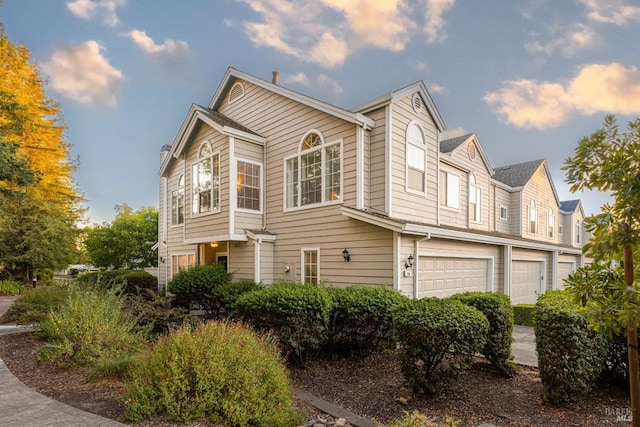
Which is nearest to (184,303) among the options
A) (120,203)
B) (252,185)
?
(252,185)

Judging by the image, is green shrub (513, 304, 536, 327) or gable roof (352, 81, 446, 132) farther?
A: green shrub (513, 304, 536, 327)

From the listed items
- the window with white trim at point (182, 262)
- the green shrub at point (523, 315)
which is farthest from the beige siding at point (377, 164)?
the window with white trim at point (182, 262)

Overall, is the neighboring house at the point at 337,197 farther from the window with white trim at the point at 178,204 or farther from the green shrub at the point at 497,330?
the green shrub at the point at 497,330

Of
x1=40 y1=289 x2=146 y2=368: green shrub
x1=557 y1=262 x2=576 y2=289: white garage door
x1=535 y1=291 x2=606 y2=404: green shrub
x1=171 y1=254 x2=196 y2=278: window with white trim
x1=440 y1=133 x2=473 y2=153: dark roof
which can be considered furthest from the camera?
x1=557 y1=262 x2=576 y2=289: white garage door

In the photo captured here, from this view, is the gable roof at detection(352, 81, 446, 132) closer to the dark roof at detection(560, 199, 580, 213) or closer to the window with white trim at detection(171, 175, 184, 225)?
Result: the window with white trim at detection(171, 175, 184, 225)

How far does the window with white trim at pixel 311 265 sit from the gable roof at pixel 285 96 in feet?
12.0

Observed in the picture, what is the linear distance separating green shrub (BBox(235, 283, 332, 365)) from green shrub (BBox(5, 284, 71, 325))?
4.69m

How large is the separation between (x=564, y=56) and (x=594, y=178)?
10.2 metres

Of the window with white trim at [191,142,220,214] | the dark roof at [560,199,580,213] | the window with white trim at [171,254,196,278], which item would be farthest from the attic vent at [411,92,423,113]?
the dark roof at [560,199,580,213]

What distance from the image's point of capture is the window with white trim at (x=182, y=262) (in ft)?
45.6

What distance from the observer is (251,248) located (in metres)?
11.0

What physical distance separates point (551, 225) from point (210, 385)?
71.5ft

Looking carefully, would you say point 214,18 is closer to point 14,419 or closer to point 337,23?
point 337,23

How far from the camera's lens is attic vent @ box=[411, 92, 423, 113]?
966 centimetres
